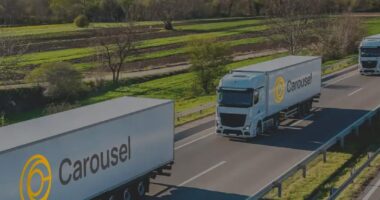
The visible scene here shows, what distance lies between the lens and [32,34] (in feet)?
319

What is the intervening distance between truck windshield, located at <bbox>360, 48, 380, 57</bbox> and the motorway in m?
11.3

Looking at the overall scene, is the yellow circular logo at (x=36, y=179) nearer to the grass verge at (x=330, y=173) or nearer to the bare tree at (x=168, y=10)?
the grass verge at (x=330, y=173)

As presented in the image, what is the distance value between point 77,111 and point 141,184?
3.17 metres

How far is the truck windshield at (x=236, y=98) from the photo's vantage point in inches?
1151

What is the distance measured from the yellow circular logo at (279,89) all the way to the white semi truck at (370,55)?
65.4 ft

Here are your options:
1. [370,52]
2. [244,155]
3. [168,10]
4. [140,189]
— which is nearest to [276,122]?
[244,155]

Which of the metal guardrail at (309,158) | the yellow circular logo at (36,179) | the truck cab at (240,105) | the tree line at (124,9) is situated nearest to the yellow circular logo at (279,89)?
the truck cab at (240,105)

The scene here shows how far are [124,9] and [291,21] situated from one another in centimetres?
6428

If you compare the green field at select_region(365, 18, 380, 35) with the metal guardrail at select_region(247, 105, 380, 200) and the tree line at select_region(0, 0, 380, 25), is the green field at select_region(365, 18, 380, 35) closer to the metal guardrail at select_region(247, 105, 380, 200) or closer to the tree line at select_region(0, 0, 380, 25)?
the tree line at select_region(0, 0, 380, 25)

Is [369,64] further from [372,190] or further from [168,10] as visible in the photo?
[168,10]

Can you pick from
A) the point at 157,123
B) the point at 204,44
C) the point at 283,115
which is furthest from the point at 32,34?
the point at 157,123

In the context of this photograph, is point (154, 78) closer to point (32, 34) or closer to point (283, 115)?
point (283, 115)

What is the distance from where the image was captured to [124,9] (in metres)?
121

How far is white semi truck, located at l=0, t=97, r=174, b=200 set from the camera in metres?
16.1
